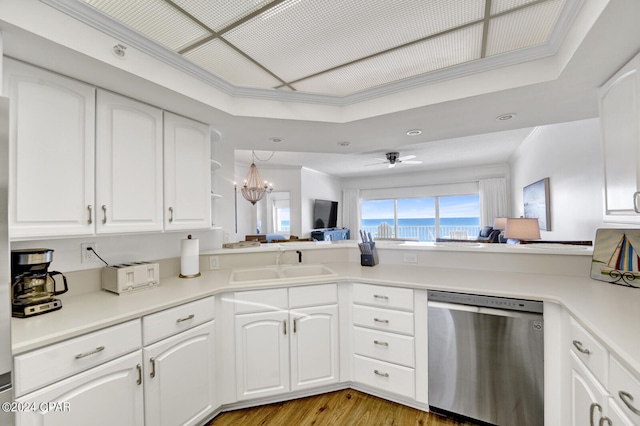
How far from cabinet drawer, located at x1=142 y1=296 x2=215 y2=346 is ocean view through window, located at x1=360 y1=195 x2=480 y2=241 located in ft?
20.9

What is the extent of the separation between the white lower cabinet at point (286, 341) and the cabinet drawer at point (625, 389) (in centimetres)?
142

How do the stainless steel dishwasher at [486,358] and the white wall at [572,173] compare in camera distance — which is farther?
the white wall at [572,173]

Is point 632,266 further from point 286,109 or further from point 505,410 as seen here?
point 286,109

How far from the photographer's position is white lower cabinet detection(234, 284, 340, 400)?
1.88m

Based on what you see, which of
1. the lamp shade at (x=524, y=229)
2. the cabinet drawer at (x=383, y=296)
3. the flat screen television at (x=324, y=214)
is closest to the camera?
the cabinet drawer at (x=383, y=296)

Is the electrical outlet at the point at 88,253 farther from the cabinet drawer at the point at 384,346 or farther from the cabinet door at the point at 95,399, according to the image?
the cabinet drawer at the point at 384,346

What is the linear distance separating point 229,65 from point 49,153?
1.06 m

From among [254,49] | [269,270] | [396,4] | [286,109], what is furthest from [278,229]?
[396,4]

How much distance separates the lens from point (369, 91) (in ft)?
6.68

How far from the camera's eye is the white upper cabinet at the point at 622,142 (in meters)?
1.29

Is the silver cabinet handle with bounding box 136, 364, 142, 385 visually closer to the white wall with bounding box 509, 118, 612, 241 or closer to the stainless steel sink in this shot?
the stainless steel sink

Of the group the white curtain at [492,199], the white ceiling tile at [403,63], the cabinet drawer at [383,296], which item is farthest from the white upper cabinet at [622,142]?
the white curtain at [492,199]

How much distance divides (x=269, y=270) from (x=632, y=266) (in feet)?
7.86

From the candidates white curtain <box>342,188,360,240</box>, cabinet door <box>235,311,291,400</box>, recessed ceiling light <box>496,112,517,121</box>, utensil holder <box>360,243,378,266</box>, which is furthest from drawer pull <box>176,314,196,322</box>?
white curtain <box>342,188,360,240</box>
